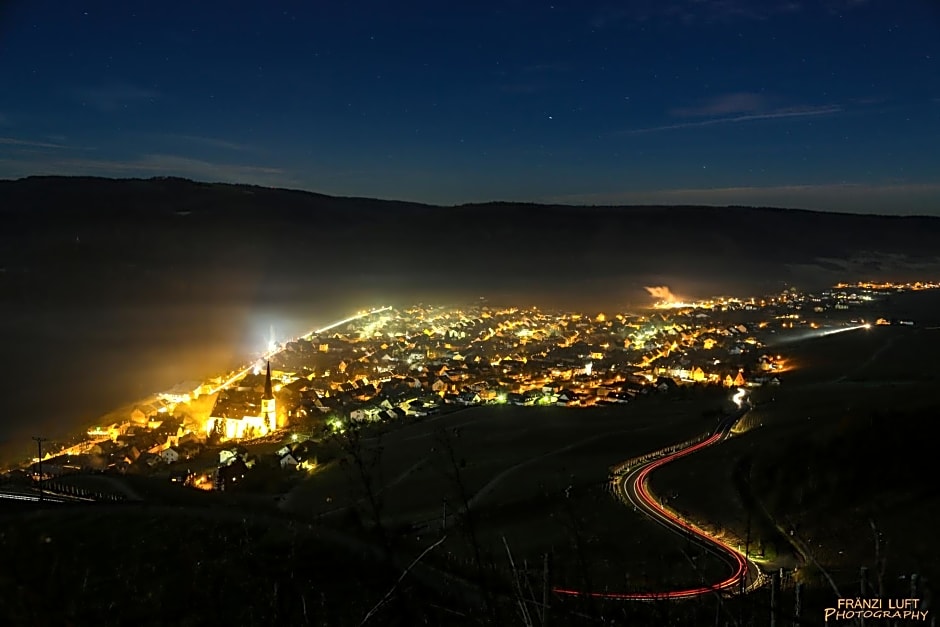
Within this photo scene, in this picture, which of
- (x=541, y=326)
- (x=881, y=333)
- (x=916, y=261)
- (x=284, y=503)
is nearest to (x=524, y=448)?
(x=284, y=503)

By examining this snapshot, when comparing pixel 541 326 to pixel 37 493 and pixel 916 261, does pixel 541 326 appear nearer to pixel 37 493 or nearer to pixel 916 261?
pixel 37 493

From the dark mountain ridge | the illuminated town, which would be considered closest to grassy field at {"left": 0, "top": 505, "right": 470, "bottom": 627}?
the illuminated town

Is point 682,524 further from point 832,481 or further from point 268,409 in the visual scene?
point 268,409

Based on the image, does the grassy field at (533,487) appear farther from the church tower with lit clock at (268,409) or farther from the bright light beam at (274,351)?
the bright light beam at (274,351)

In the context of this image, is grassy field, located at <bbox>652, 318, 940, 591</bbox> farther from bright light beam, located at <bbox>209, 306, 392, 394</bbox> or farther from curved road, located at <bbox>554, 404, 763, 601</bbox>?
bright light beam, located at <bbox>209, 306, 392, 394</bbox>

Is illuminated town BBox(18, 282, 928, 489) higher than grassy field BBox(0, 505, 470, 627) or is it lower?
lower
